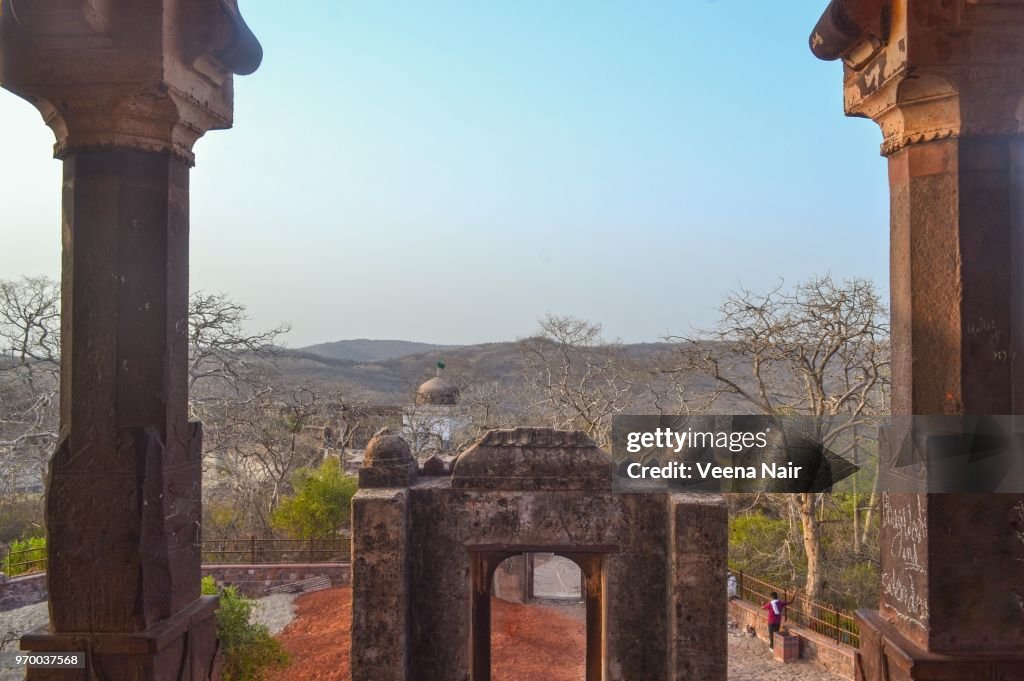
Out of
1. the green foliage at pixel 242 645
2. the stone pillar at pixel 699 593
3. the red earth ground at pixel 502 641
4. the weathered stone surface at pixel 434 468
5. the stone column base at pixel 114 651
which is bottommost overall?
the red earth ground at pixel 502 641

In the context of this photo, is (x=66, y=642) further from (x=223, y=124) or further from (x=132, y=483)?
(x=223, y=124)

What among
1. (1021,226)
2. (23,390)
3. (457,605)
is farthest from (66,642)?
(23,390)

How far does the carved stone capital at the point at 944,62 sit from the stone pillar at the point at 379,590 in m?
4.55

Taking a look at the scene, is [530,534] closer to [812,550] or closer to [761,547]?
[812,550]

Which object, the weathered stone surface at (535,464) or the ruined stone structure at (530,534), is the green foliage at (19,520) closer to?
the ruined stone structure at (530,534)

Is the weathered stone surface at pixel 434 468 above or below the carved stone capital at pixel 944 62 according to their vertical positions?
below

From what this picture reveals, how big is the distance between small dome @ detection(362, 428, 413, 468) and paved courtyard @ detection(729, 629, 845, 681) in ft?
24.7

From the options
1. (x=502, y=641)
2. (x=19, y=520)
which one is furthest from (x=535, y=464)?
(x=19, y=520)

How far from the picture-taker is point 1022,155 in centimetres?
292

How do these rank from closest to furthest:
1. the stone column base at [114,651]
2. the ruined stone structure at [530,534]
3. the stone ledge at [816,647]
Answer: the stone column base at [114,651] < the ruined stone structure at [530,534] < the stone ledge at [816,647]

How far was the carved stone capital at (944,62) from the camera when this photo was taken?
281 cm

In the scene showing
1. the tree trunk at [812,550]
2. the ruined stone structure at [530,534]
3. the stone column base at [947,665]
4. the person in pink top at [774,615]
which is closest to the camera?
the stone column base at [947,665]

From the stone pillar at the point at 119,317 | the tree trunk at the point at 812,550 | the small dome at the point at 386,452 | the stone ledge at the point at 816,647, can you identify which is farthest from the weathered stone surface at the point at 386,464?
the tree trunk at the point at 812,550

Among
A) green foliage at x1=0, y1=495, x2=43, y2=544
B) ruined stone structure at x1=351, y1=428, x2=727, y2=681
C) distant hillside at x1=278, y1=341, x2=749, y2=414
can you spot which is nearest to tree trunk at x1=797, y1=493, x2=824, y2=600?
ruined stone structure at x1=351, y1=428, x2=727, y2=681
